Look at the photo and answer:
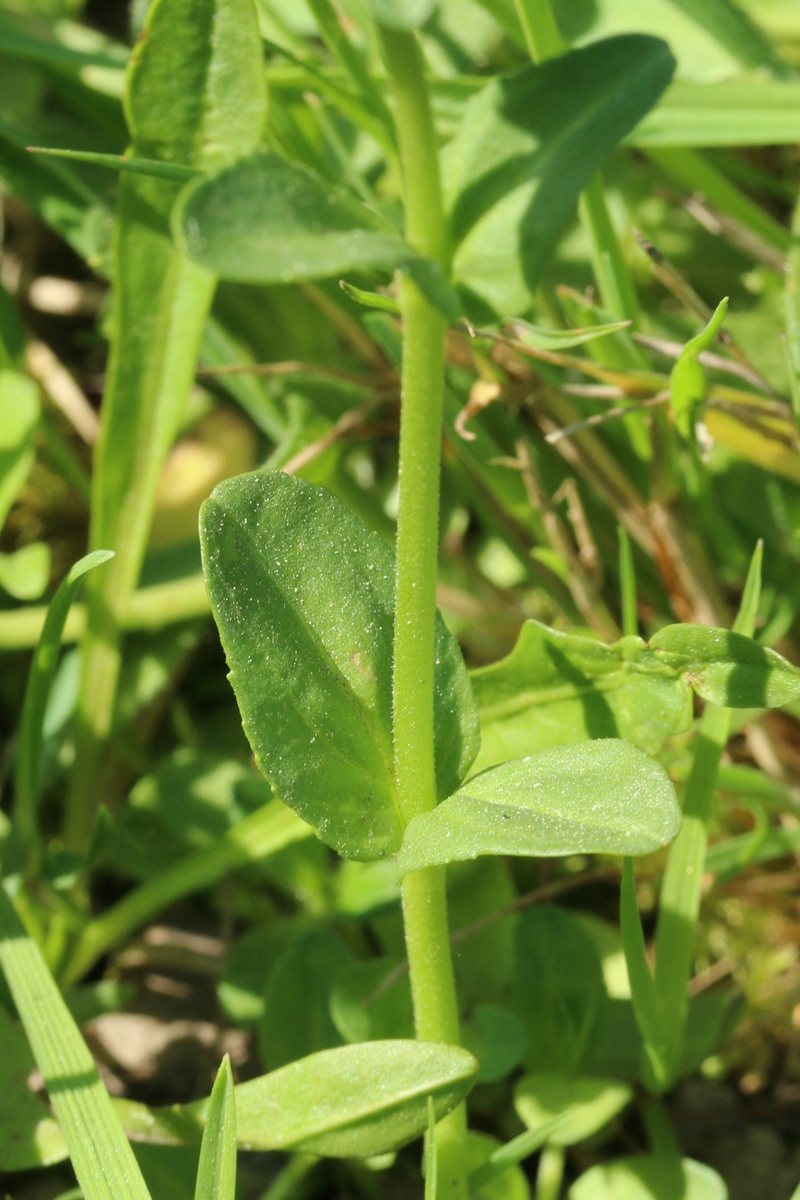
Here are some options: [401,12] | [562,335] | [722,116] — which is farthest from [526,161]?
[722,116]

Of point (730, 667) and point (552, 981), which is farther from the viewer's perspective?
point (552, 981)

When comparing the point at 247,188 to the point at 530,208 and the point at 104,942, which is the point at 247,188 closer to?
the point at 530,208

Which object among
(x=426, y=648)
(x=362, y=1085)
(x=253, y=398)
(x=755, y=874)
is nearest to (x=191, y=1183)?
(x=362, y=1085)

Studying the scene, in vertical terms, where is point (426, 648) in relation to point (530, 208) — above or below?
below

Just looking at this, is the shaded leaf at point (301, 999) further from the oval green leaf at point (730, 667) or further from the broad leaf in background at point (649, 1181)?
the oval green leaf at point (730, 667)

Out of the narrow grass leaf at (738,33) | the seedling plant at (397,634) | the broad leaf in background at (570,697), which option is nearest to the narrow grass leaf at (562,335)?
the seedling plant at (397,634)

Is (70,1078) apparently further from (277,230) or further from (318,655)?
(277,230)
